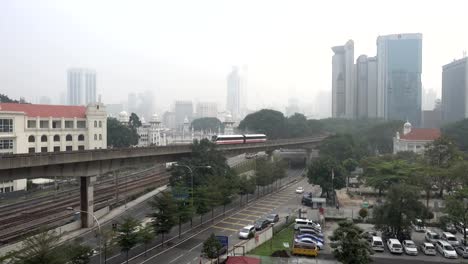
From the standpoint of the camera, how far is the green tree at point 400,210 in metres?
29.5

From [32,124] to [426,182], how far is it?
54942mm

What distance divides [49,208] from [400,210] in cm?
3488

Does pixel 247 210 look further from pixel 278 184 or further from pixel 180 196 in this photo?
pixel 278 184

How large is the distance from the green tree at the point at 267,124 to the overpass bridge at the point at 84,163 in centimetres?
5941

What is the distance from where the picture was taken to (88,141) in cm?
6912

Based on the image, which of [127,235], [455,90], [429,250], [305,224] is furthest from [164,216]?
[455,90]

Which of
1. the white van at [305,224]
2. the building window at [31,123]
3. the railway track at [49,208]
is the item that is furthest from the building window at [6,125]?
the white van at [305,224]

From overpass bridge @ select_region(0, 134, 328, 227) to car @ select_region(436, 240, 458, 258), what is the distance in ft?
93.3

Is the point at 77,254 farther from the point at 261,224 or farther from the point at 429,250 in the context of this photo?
the point at 429,250

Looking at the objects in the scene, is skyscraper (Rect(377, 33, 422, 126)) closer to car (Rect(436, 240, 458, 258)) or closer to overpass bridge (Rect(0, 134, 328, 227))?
overpass bridge (Rect(0, 134, 328, 227))

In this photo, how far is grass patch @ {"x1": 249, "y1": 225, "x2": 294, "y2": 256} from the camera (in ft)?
90.8

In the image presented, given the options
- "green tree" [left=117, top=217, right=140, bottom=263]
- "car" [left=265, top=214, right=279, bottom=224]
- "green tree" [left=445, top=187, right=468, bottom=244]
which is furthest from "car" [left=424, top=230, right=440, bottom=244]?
"green tree" [left=117, top=217, right=140, bottom=263]

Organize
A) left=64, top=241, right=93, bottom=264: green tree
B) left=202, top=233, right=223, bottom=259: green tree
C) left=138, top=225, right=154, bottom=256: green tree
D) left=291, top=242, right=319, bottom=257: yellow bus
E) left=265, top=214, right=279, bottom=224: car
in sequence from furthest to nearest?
left=265, top=214, right=279, bottom=224: car → left=291, top=242, right=319, bottom=257: yellow bus → left=138, top=225, right=154, bottom=256: green tree → left=202, top=233, right=223, bottom=259: green tree → left=64, top=241, right=93, bottom=264: green tree

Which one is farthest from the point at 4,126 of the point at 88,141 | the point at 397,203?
the point at 397,203
